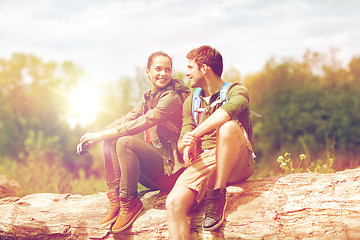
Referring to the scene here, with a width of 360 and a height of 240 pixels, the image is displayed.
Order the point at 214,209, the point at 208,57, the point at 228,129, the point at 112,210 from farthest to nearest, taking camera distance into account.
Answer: the point at 112,210
the point at 208,57
the point at 214,209
the point at 228,129

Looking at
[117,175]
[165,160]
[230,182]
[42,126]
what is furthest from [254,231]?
[42,126]

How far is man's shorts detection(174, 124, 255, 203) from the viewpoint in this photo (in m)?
3.53

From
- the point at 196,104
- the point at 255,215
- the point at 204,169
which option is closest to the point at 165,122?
the point at 196,104

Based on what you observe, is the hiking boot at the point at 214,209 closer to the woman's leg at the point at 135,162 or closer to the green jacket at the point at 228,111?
the green jacket at the point at 228,111

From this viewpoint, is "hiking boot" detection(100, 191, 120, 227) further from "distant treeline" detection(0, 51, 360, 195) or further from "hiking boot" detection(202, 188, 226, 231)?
"distant treeline" detection(0, 51, 360, 195)

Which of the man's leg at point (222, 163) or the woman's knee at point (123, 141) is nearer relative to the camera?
the man's leg at point (222, 163)

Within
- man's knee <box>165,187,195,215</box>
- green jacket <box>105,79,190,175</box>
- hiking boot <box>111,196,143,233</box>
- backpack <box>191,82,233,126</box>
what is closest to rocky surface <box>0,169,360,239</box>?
hiking boot <box>111,196,143,233</box>

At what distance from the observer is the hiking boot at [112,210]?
3.99 metres

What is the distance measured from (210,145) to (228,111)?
1.64ft

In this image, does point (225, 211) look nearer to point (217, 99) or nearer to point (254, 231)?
point (254, 231)

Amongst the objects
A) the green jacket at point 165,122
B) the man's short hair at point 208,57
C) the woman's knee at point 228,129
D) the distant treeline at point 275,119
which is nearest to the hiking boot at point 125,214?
the green jacket at point 165,122

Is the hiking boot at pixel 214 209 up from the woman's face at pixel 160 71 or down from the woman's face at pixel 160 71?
down

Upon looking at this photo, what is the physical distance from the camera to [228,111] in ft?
11.2

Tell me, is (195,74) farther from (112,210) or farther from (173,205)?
(112,210)
